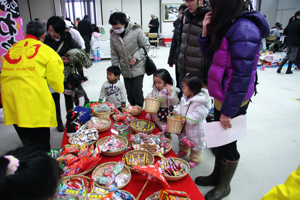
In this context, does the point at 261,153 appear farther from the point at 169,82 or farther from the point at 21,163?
the point at 21,163

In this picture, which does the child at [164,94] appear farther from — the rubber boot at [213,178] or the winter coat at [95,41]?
the winter coat at [95,41]

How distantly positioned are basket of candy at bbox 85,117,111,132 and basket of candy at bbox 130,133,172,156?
366 millimetres

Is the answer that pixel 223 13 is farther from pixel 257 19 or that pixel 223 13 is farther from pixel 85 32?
pixel 85 32

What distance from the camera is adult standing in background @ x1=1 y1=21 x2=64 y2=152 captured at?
167 centimetres

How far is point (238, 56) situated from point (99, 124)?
151cm

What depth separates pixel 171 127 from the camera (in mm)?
1929

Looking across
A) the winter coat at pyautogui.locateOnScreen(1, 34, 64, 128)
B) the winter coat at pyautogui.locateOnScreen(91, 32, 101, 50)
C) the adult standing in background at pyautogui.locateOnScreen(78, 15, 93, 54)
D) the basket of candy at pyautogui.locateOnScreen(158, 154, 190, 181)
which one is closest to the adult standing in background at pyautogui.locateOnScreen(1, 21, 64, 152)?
the winter coat at pyautogui.locateOnScreen(1, 34, 64, 128)

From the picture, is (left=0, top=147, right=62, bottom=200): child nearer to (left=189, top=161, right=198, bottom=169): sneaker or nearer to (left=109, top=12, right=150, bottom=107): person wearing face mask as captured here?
(left=189, top=161, right=198, bottom=169): sneaker

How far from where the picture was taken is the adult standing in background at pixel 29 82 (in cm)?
167

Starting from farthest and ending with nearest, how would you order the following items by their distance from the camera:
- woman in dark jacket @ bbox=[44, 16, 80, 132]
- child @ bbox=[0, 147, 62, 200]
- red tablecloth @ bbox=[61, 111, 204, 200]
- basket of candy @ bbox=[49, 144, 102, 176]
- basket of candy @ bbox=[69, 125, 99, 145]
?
woman in dark jacket @ bbox=[44, 16, 80, 132]
basket of candy @ bbox=[69, 125, 99, 145]
basket of candy @ bbox=[49, 144, 102, 176]
red tablecloth @ bbox=[61, 111, 204, 200]
child @ bbox=[0, 147, 62, 200]

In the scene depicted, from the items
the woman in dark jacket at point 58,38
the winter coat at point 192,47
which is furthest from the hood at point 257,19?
the woman in dark jacket at point 58,38

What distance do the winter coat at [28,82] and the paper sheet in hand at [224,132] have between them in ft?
4.65

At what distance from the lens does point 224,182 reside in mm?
1701

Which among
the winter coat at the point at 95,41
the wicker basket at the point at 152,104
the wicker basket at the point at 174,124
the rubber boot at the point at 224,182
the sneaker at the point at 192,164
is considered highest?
the winter coat at the point at 95,41
